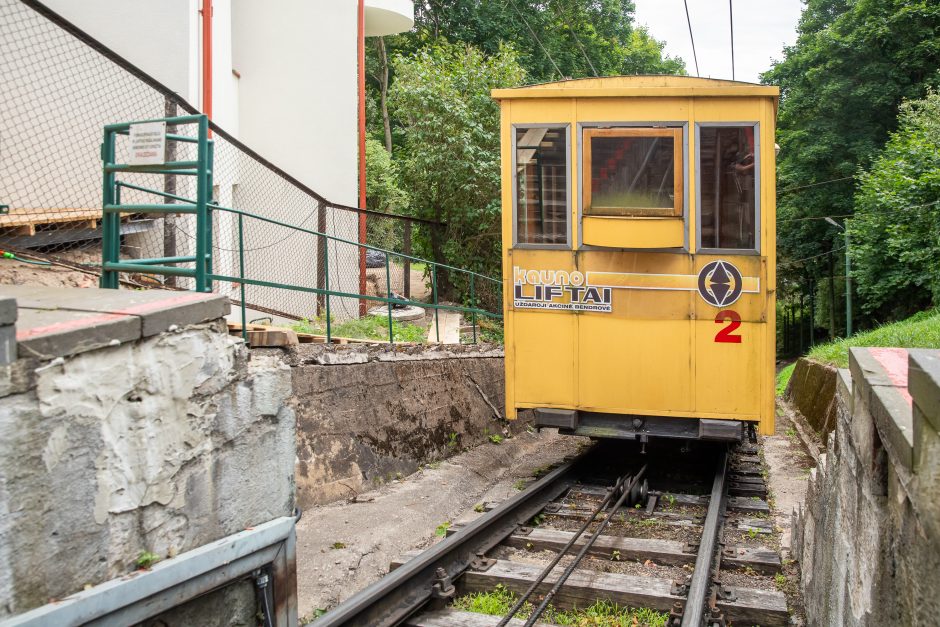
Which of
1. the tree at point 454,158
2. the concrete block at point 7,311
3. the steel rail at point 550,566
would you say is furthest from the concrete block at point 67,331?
the tree at point 454,158

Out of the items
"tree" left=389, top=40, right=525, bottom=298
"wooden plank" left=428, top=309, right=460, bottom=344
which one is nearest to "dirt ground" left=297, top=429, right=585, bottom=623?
"wooden plank" left=428, top=309, right=460, bottom=344

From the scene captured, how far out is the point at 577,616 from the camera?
5121mm

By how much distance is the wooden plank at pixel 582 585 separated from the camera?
5246 mm

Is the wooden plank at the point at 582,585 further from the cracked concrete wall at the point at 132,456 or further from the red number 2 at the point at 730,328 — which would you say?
the red number 2 at the point at 730,328

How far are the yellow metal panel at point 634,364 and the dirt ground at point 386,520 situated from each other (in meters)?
1.33

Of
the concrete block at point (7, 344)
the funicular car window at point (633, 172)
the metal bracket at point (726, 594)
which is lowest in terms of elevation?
the metal bracket at point (726, 594)

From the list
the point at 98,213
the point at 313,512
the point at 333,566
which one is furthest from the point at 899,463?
the point at 98,213

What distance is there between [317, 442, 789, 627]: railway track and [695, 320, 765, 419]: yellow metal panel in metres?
0.84

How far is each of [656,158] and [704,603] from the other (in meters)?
4.11

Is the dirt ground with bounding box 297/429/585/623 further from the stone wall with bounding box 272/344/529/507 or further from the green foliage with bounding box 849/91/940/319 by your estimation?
the green foliage with bounding box 849/91/940/319

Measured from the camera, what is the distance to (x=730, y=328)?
757 centimetres

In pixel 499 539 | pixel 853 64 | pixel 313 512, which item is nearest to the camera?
pixel 499 539

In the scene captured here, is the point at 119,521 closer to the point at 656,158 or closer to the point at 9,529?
the point at 9,529

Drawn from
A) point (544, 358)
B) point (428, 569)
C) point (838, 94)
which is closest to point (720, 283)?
point (544, 358)
